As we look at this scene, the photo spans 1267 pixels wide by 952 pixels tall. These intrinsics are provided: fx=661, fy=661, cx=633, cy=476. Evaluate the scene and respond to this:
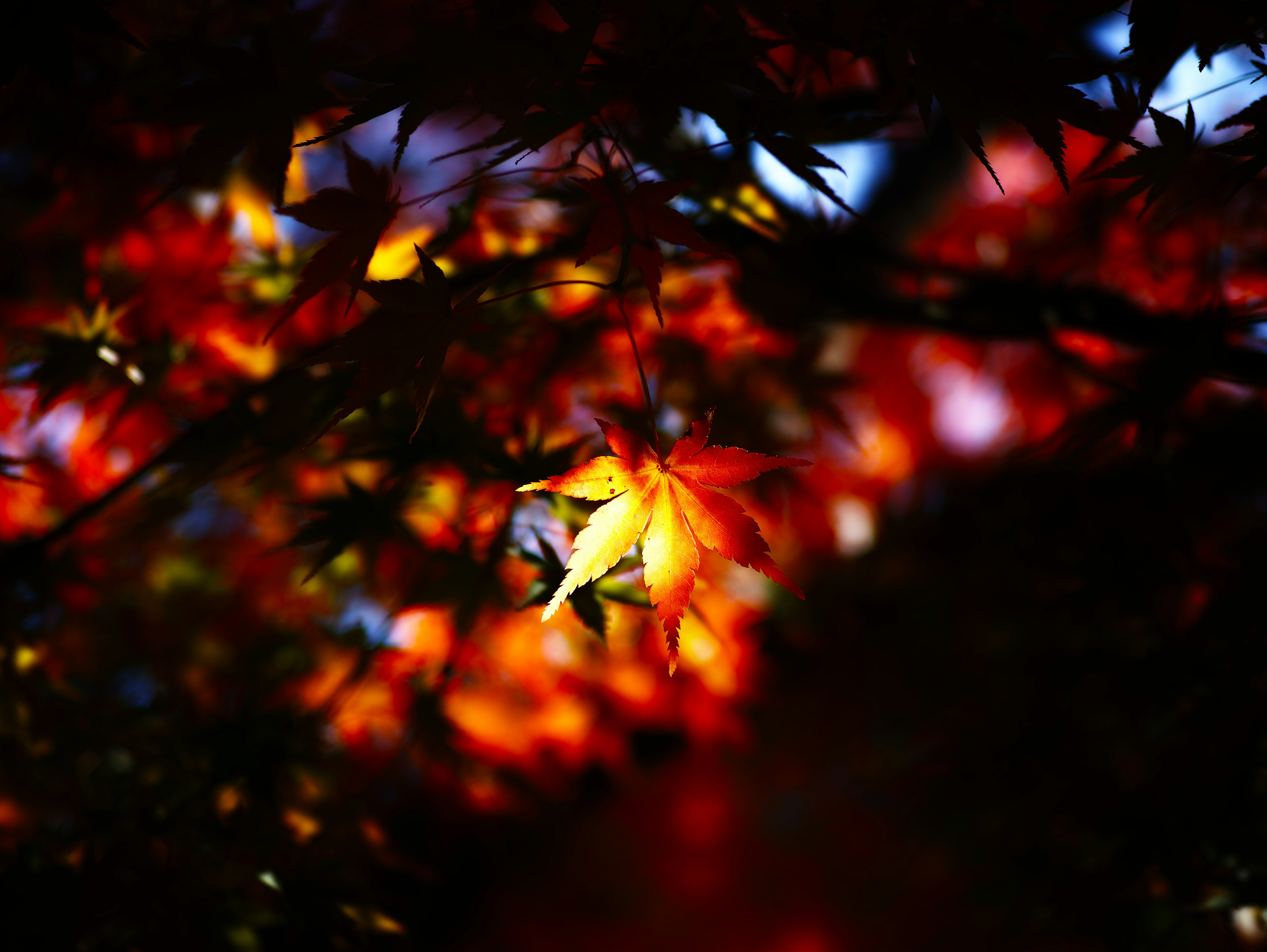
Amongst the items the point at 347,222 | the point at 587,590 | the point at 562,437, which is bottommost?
the point at 587,590

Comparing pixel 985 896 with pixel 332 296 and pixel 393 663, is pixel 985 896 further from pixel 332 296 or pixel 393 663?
pixel 332 296

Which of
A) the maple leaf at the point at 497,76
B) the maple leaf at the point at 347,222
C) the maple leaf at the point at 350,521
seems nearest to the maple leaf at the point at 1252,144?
the maple leaf at the point at 497,76

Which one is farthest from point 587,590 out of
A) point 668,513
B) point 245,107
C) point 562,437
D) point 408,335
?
point 245,107

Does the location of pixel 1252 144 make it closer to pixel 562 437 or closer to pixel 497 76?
pixel 497 76

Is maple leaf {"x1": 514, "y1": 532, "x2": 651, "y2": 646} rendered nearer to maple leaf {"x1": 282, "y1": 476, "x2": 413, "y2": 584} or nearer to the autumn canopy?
the autumn canopy

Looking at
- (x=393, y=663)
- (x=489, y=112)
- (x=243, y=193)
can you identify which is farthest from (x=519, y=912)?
(x=489, y=112)

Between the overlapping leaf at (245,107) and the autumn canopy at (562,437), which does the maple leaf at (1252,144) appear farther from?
the overlapping leaf at (245,107)
